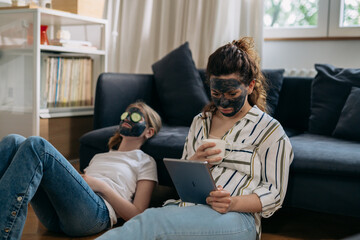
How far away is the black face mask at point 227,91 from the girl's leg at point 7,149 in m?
0.74

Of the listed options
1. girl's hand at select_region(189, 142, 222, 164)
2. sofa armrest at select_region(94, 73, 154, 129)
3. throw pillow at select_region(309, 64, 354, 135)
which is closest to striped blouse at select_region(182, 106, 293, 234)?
girl's hand at select_region(189, 142, 222, 164)

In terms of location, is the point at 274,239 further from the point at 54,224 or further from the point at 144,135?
the point at 54,224

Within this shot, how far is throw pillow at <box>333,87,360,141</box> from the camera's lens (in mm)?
2277

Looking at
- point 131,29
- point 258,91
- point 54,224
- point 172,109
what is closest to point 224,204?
point 258,91

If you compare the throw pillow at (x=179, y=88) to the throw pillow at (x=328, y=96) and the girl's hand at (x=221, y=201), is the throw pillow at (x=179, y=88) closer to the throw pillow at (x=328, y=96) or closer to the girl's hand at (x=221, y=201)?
the throw pillow at (x=328, y=96)

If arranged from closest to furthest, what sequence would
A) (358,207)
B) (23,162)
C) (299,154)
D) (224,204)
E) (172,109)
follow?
1. (224,204)
2. (23,162)
3. (358,207)
4. (299,154)
5. (172,109)

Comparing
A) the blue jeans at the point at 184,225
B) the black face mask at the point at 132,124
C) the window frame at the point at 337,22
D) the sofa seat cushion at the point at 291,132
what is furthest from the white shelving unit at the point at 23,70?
the blue jeans at the point at 184,225

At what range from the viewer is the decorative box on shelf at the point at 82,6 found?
3254 mm

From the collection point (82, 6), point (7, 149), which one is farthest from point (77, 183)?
point (82, 6)

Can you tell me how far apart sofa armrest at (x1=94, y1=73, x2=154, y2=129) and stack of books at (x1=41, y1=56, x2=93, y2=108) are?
0.63 meters

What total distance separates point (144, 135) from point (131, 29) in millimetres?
1876

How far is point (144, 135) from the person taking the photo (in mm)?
2199

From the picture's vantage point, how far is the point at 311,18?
10.8ft

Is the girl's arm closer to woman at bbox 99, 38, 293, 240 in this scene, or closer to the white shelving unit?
woman at bbox 99, 38, 293, 240
